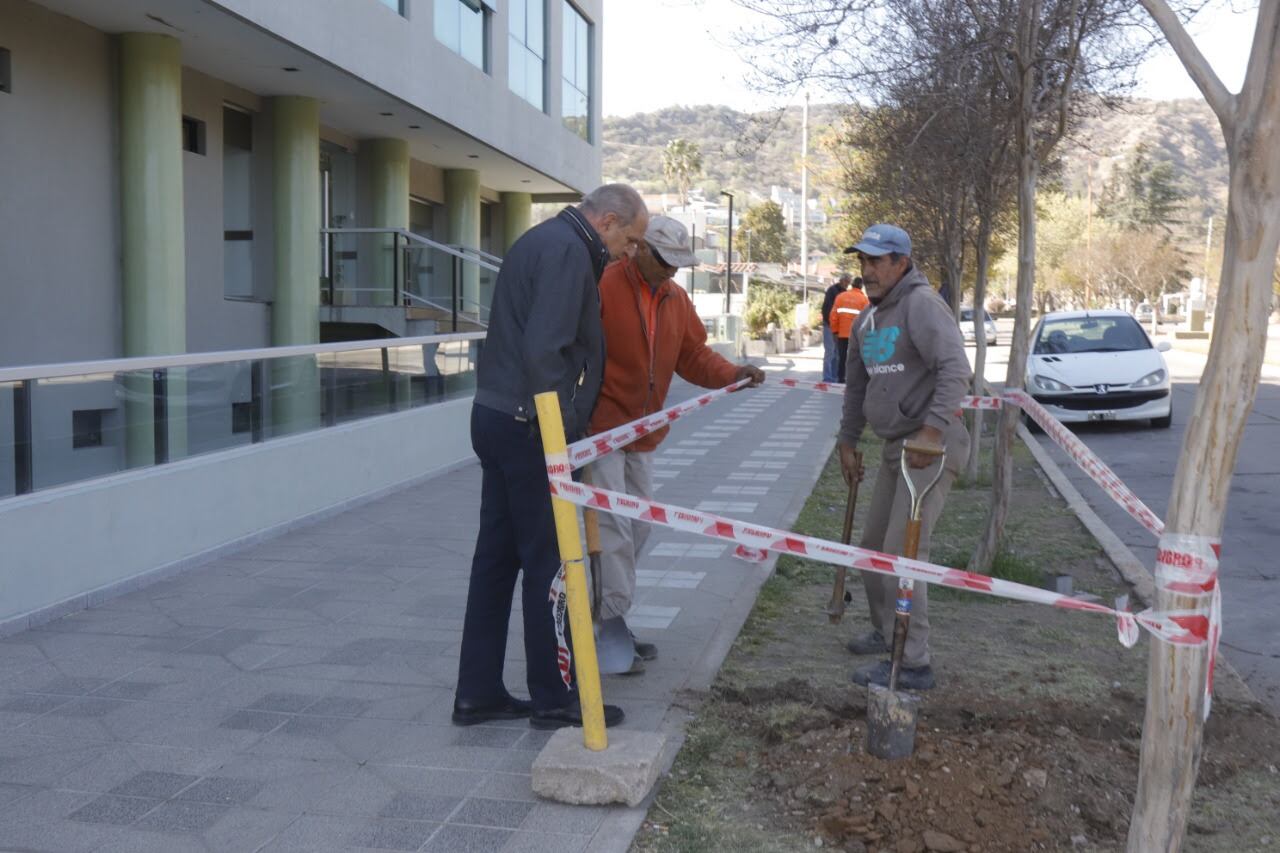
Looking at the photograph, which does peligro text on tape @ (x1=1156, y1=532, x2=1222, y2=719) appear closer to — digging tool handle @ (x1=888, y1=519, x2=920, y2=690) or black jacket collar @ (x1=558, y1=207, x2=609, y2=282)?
digging tool handle @ (x1=888, y1=519, x2=920, y2=690)

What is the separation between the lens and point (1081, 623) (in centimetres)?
680

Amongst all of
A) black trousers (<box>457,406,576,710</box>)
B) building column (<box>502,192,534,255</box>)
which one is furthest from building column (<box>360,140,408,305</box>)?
black trousers (<box>457,406,576,710</box>)

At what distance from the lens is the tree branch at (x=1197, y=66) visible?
3387 mm

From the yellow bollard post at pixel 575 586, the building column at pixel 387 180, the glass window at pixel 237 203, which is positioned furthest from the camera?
the building column at pixel 387 180

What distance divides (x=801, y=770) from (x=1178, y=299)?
119m

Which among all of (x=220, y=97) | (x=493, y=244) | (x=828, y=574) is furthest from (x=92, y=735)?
(x=493, y=244)

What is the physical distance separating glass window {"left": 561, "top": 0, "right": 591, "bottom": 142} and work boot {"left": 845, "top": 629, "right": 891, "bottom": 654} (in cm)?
1933

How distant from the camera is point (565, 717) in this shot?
15.9 feet

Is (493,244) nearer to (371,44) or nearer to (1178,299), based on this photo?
(371,44)

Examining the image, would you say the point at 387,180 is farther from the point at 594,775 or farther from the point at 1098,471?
the point at 594,775

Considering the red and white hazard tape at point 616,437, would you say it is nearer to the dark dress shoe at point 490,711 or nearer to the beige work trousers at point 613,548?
the beige work trousers at point 613,548

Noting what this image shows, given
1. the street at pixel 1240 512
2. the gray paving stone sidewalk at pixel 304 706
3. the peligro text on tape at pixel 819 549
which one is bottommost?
the street at pixel 1240 512

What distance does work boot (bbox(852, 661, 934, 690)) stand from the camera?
5441 millimetres

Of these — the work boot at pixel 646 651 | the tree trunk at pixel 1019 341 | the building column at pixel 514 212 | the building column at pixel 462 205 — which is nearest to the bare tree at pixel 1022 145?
the tree trunk at pixel 1019 341
